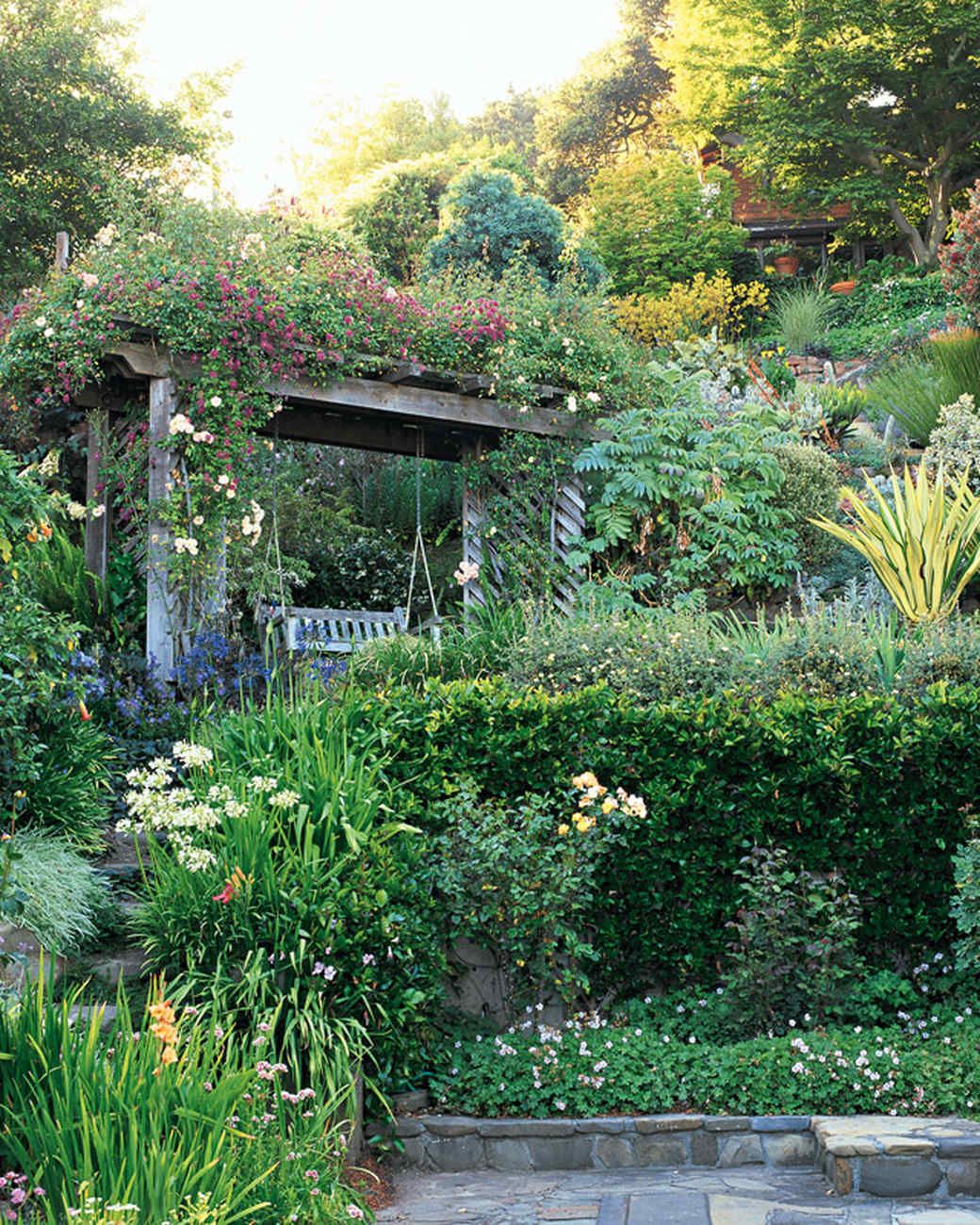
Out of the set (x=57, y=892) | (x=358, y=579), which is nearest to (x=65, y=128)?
(x=358, y=579)

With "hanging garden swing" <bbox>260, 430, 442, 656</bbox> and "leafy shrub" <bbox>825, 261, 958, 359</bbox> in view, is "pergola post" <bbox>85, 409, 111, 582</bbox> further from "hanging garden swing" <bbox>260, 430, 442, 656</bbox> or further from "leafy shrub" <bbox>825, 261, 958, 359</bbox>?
"leafy shrub" <bbox>825, 261, 958, 359</bbox>

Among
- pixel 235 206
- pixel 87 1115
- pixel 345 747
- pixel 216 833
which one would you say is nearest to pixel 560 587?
pixel 235 206

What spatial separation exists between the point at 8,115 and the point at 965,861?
14.8 meters

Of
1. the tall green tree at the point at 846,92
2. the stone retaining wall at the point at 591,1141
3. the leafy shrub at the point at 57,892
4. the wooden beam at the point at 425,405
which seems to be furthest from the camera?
the tall green tree at the point at 846,92

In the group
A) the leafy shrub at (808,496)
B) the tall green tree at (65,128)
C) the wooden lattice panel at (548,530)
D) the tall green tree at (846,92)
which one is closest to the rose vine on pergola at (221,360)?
the wooden lattice panel at (548,530)

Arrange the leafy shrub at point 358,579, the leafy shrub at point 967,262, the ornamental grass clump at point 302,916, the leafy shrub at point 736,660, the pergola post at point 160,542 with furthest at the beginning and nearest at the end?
the leafy shrub at point 967,262, the leafy shrub at point 358,579, the pergola post at point 160,542, the leafy shrub at point 736,660, the ornamental grass clump at point 302,916

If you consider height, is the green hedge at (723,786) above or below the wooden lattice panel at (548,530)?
below

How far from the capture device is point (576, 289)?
32.7ft

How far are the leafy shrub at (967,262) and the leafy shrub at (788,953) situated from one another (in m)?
9.96

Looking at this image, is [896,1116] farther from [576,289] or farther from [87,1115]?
[576,289]

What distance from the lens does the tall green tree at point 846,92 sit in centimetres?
2161

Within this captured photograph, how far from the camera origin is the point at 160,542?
7590mm

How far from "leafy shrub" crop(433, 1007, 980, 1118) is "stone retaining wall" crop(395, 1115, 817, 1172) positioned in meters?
0.08

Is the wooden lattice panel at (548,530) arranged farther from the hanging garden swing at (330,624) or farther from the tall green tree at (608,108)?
the tall green tree at (608,108)
